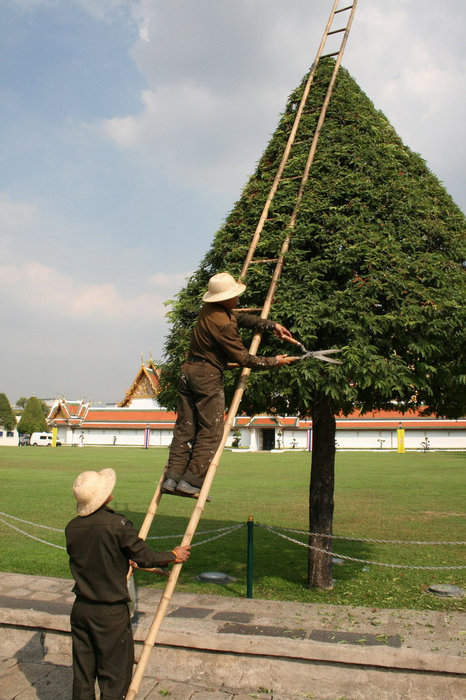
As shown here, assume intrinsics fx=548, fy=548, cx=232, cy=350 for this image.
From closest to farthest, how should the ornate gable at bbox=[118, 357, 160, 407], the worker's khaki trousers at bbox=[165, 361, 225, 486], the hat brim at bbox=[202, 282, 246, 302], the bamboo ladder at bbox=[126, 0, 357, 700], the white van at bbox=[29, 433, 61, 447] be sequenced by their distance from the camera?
the bamboo ladder at bbox=[126, 0, 357, 700], the worker's khaki trousers at bbox=[165, 361, 225, 486], the hat brim at bbox=[202, 282, 246, 302], the ornate gable at bbox=[118, 357, 160, 407], the white van at bbox=[29, 433, 61, 447]

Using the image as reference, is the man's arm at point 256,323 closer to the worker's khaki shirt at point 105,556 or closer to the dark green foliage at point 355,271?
the dark green foliage at point 355,271

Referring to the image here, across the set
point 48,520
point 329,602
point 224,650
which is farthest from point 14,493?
point 224,650

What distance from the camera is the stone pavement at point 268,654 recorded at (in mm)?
4750

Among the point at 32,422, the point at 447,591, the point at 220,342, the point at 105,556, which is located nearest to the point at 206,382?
the point at 220,342

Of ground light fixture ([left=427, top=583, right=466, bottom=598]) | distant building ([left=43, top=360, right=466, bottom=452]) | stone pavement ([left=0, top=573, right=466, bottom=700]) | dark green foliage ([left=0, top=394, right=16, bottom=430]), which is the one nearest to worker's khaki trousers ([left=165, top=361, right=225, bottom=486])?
stone pavement ([left=0, top=573, right=466, bottom=700])

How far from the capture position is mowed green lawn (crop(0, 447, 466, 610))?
830 cm

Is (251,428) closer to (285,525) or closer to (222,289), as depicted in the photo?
(285,525)

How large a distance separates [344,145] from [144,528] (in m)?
5.37

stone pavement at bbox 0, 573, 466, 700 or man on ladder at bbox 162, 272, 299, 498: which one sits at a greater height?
man on ladder at bbox 162, 272, 299, 498

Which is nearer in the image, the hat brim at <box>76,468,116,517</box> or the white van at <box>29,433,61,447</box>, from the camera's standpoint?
the hat brim at <box>76,468,116,517</box>

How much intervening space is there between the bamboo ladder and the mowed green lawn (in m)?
4.24

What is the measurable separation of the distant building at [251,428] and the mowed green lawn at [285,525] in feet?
74.2

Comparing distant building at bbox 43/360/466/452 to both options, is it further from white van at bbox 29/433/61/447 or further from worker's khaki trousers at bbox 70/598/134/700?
worker's khaki trousers at bbox 70/598/134/700

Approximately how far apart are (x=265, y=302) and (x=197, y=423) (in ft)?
4.97
